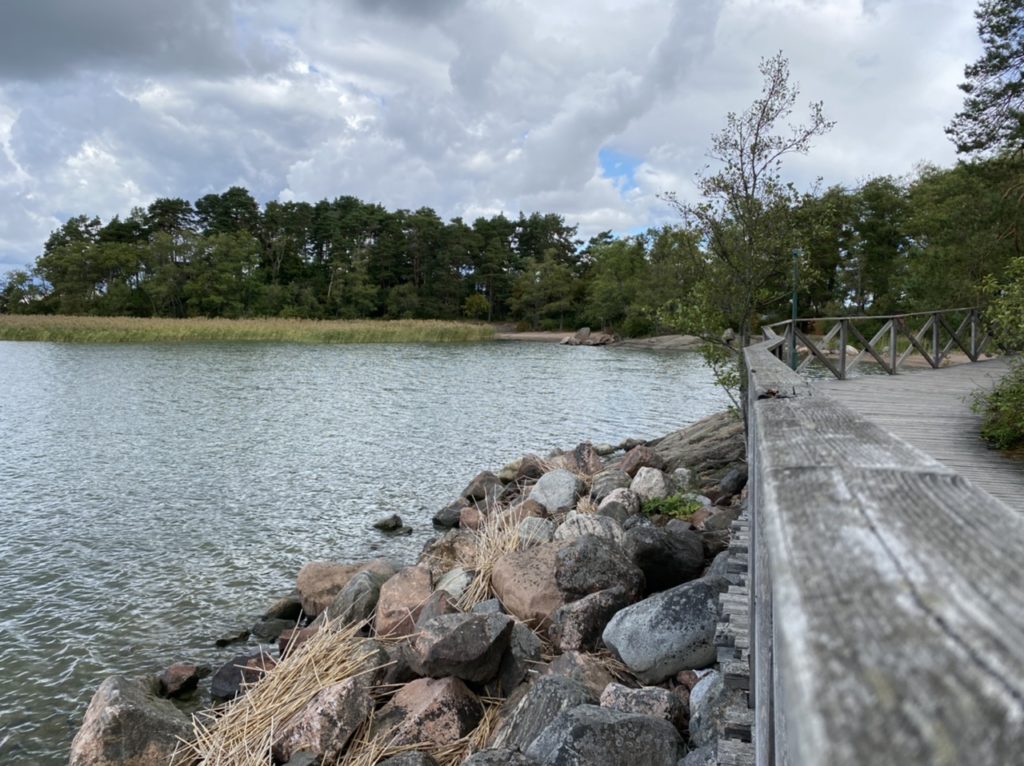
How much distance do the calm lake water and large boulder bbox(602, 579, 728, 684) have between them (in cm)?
370

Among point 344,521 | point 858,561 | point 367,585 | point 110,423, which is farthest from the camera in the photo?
point 110,423

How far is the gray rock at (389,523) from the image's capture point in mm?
9812

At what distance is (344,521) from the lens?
396 inches

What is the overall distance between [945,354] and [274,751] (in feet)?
48.1

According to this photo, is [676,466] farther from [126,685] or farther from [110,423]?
[110,423]

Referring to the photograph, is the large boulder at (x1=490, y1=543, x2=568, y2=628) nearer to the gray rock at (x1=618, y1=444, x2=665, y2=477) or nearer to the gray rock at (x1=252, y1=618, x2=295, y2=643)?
the gray rock at (x1=252, y1=618, x2=295, y2=643)

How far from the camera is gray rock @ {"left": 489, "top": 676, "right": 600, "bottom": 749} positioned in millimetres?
3811

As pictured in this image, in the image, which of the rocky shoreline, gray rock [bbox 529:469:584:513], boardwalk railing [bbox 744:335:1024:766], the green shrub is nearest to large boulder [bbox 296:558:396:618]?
the rocky shoreline

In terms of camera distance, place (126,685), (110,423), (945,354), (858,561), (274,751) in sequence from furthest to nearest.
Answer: (110,423) < (945,354) < (126,685) < (274,751) < (858,561)

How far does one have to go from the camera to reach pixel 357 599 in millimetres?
6445

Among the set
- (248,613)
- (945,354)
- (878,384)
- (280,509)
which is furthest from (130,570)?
(945,354)

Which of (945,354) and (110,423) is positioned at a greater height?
(945,354)

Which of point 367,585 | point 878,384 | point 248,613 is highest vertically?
point 878,384

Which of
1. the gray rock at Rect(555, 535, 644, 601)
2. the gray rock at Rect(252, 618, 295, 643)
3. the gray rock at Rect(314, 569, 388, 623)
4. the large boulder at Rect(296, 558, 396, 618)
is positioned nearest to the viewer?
the gray rock at Rect(555, 535, 644, 601)
